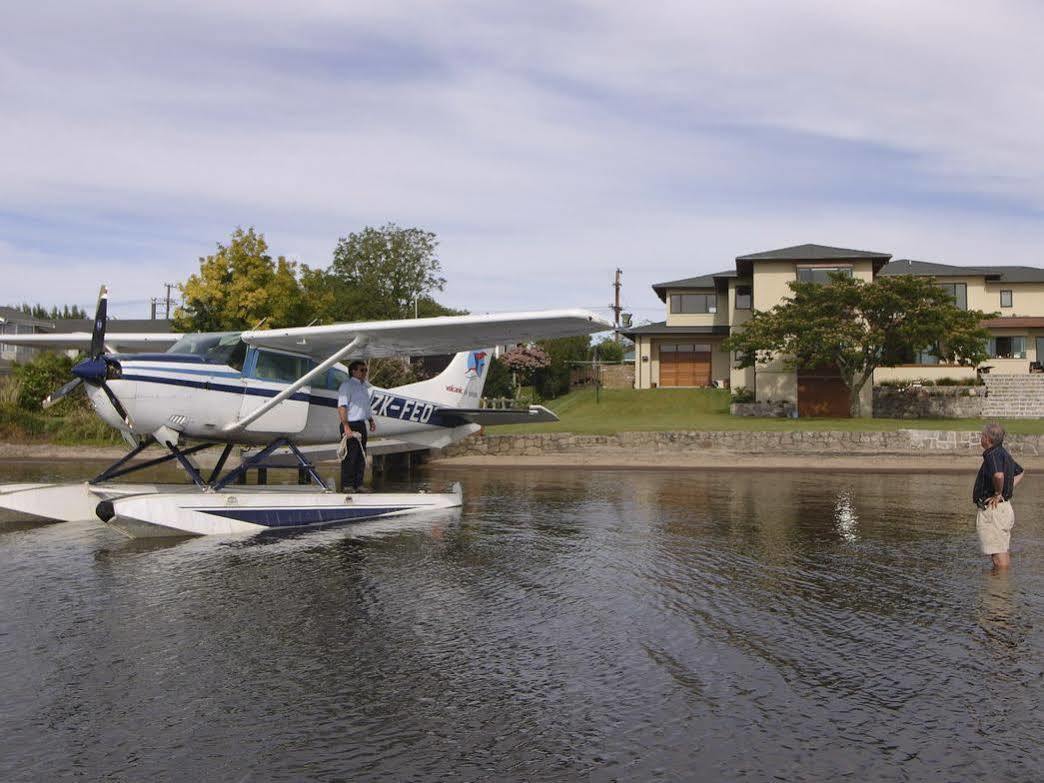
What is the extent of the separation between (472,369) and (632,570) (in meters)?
8.36

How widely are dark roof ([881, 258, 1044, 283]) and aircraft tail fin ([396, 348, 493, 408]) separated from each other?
35.5 m

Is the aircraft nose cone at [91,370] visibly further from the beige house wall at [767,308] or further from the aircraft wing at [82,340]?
the beige house wall at [767,308]

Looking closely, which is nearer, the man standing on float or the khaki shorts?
the khaki shorts

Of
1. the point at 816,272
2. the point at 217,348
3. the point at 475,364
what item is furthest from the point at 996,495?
the point at 816,272

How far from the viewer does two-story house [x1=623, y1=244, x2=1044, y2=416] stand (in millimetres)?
36875

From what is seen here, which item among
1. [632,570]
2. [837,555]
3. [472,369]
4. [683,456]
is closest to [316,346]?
[472,369]

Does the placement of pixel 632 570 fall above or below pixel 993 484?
below

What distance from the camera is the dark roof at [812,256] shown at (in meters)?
37.6

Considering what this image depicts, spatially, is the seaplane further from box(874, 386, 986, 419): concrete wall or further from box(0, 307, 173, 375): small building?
box(0, 307, 173, 375): small building

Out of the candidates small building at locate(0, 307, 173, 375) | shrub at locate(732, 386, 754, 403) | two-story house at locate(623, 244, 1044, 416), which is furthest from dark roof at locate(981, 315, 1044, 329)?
small building at locate(0, 307, 173, 375)

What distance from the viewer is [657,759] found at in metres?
4.27

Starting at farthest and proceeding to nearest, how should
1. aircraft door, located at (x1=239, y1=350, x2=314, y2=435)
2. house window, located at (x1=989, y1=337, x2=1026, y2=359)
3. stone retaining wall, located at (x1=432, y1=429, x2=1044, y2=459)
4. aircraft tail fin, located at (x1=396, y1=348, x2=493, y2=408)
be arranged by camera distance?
house window, located at (x1=989, y1=337, x2=1026, y2=359)
stone retaining wall, located at (x1=432, y1=429, x2=1044, y2=459)
aircraft tail fin, located at (x1=396, y1=348, x2=493, y2=408)
aircraft door, located at (x1=239, y1=350, x2=314, y2=435)

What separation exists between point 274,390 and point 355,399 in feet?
3.72

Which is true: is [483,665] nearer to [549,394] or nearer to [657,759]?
[657,759]
